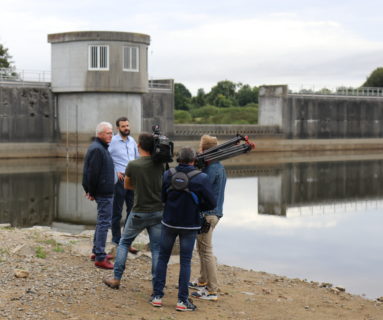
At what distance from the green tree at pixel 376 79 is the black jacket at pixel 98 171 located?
7192 centimetres

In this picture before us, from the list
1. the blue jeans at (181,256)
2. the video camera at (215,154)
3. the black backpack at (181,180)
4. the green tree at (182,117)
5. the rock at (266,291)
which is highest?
the green tree at (182,117)

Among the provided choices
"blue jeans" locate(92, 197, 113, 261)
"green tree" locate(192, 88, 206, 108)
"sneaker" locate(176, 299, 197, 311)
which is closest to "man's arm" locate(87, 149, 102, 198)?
"blue jeans" locate(92, 197, 113, 261)

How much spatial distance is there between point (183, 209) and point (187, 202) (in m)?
0.08

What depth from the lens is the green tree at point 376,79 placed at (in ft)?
252

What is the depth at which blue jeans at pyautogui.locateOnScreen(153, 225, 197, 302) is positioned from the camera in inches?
272

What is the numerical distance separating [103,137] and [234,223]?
7777 mm

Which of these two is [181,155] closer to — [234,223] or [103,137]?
[103,137]

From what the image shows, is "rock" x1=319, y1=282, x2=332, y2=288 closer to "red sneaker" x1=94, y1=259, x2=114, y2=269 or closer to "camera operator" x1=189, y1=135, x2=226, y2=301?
"camera operator" x1=189, y1=135, x2=226, y2=301

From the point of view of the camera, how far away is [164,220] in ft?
22.7

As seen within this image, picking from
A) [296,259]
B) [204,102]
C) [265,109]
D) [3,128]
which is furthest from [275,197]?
[204,102]

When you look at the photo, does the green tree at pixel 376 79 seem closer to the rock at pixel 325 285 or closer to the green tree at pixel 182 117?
the green tree at pixel 182 117

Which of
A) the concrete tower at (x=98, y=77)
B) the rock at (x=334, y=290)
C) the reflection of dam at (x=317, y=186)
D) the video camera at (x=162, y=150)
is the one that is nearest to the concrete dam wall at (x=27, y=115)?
the concrete tower at (x=98, y=77)

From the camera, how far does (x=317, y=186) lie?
23.5 meters

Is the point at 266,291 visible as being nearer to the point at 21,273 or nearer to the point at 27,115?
the point at 21,273
